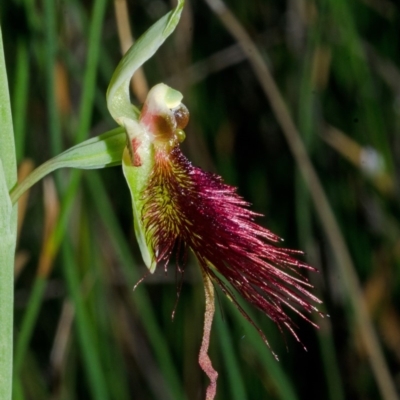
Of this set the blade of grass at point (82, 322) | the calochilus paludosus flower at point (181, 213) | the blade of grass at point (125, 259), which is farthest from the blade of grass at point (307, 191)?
the calochilus paludosus flower at point (181, 213)

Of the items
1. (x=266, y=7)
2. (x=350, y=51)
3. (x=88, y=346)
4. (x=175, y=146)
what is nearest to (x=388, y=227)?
(x=350, y=51)

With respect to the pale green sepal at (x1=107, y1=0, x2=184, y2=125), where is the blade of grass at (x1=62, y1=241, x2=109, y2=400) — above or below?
below

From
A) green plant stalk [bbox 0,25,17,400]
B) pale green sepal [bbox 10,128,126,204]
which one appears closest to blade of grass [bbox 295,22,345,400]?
pale green sepal [bbox 10,128,126,204]

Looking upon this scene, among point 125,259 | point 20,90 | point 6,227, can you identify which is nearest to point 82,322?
point 125,259

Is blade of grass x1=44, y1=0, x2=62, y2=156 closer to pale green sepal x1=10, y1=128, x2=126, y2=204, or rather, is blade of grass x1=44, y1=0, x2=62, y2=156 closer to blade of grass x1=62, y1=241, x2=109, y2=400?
blade of grass x1=62, y1=241, x2=109, y2=400

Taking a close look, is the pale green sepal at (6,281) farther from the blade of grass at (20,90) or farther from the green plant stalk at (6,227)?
the blade of grass at (20,90)

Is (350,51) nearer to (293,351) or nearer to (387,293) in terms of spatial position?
(387,293)
